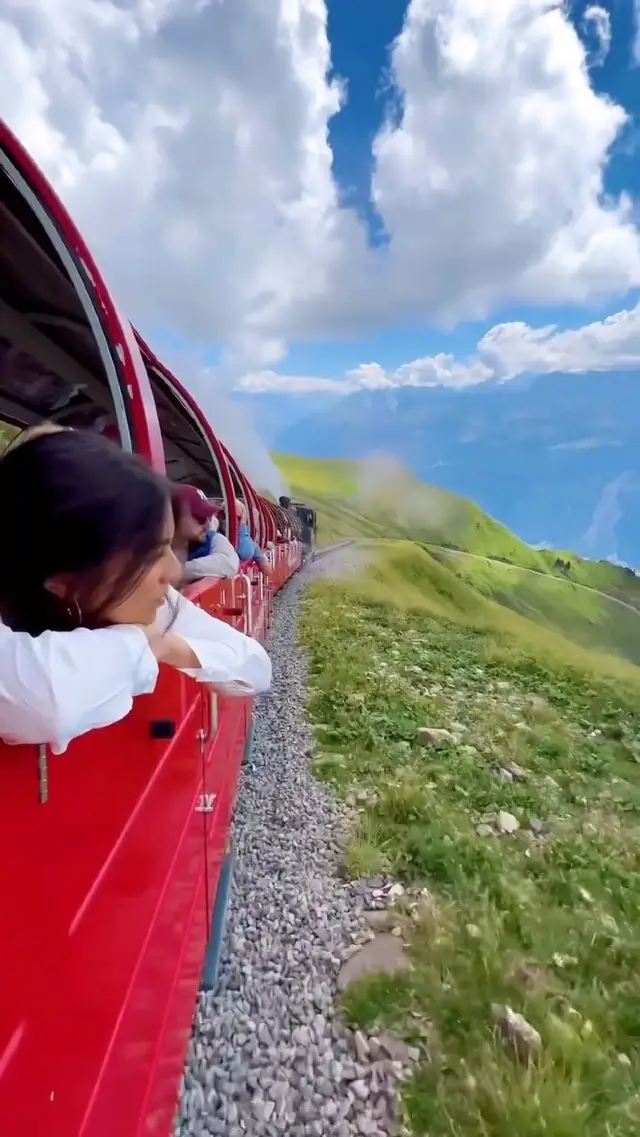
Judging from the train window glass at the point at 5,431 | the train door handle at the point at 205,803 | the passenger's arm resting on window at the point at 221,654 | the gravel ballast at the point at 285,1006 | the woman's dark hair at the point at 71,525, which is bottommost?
the gravel ballast at the point at 285,1006

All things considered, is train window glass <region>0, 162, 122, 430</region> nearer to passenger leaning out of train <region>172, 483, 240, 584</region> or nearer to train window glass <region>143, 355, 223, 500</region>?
train window glass <region>143, 355, 223, 500</region>

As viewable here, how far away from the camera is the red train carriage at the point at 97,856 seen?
0.98 m

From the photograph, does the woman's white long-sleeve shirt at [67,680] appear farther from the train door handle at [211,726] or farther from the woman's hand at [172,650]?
the train door handle at [211,726]

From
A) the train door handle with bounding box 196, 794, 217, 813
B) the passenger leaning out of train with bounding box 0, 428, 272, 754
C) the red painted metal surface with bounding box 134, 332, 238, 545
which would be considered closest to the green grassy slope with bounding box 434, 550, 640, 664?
the red painted metal surface with bounding box 134, 332, 238, 545

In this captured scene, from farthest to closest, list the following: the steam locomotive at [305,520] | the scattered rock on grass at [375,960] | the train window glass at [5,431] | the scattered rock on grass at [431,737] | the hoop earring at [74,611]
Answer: the steam locomotive at [305,520] < the scattered rock on grass at [431,737] < the train window glass at [5,431] < the scattered rock on grass at [375,960] < the hoop earring at [74,611]

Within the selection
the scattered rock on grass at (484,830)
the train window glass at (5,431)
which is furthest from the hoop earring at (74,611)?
the scattered rock on grass at (484,830)

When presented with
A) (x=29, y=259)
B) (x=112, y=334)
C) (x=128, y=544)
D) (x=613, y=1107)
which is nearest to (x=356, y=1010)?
(x=613, y=1107)

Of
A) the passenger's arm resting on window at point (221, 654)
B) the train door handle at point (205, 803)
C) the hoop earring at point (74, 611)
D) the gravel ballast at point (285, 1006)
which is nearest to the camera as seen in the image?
the hoop earring at point (74, 611)

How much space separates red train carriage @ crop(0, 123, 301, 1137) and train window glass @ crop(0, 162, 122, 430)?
0.01 meters

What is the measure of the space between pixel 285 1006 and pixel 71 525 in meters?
2.72

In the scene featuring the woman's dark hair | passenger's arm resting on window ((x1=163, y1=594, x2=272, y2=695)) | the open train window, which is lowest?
passenger's arm resting on window ((x1=163, y1=594, x2=272, y2=695))

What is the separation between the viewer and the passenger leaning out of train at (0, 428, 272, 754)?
94 cm

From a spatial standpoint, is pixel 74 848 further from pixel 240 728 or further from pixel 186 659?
pixel 240 728

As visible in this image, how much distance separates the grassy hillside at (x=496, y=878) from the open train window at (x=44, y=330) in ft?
8.45
